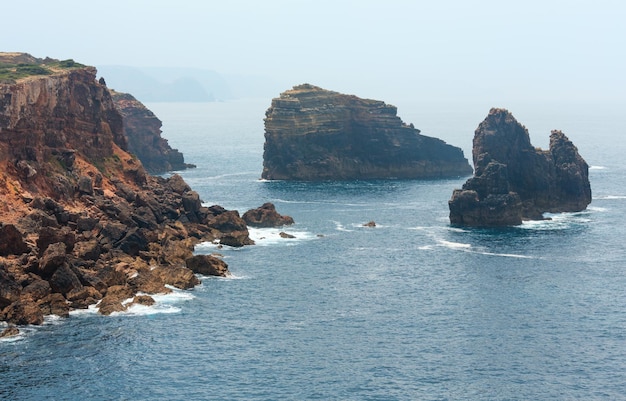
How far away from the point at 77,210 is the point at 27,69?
37.0 meters

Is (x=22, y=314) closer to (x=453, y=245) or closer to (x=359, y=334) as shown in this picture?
(x=359, y=334)

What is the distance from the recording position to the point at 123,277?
405 feet

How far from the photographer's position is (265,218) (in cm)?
17762

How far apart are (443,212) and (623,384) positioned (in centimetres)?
10744

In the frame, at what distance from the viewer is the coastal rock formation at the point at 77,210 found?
115625 mm

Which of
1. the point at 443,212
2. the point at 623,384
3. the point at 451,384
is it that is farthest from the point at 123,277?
the point at 443,212

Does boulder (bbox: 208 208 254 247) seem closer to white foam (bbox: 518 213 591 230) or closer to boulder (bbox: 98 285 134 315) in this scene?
boulder (bbox: 98 285 134 315)

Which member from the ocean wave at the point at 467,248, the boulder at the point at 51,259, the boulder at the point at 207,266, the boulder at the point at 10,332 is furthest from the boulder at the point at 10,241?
the ocean wave at the point at 467,248

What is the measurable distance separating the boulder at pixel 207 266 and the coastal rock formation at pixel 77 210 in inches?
102

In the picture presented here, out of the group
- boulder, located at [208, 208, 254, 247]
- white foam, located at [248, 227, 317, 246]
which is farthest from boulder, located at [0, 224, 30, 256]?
white foam, located at [248, 227, 317, 246]

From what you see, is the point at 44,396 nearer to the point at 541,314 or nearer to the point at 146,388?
the point at 146,388

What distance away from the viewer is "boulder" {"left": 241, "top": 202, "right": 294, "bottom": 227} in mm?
177500

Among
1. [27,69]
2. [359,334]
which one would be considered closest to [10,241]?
[359,334]

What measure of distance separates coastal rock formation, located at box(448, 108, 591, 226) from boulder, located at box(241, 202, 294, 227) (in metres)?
33.7
